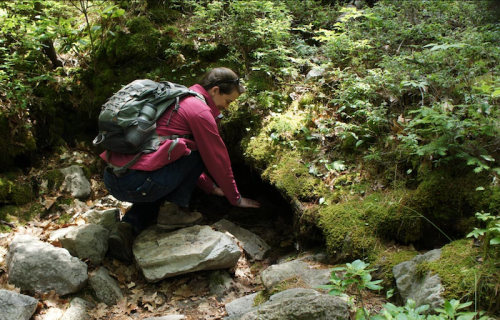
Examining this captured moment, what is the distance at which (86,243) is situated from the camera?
4.17 meters

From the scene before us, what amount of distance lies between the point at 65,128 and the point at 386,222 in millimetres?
5310

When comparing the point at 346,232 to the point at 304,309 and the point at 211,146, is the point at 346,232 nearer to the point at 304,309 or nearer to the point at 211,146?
the point at 304,309

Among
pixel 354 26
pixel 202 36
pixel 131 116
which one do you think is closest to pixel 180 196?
pixel 131 116

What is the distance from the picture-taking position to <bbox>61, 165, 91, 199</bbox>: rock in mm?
5438

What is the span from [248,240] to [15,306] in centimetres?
A: 259

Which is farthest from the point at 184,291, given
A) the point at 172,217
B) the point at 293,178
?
the point at 293,178

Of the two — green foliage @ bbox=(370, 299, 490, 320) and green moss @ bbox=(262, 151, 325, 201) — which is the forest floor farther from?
green foliage @ bbox=(370, 299, 490, 320)

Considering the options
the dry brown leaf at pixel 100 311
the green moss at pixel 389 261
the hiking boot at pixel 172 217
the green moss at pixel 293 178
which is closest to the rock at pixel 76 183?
the hiking boot at pixel 172 217

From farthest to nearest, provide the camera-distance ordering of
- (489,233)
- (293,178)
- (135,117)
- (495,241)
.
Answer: (293,178), (135,117), (489,233), (495,241)

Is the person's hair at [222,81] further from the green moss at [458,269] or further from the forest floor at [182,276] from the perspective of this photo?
the green moss at [458,269]

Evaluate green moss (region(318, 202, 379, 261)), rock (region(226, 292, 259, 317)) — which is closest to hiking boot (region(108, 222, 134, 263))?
rock (region(226, 292, 259, 317))

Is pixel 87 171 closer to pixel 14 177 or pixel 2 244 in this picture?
pixel 14 177

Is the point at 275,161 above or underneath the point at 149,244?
above

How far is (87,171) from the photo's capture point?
→ 5.80 meters
